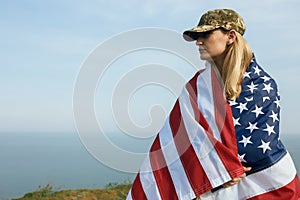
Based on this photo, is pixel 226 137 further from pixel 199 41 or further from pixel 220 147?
pixel 199 41

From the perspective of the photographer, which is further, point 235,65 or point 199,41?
point 199,41

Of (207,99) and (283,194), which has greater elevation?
(207,99)

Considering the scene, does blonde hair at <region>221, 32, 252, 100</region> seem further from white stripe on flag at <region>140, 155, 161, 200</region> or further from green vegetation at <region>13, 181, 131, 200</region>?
green vegetation at <region>13, 181, 131, 200</region>

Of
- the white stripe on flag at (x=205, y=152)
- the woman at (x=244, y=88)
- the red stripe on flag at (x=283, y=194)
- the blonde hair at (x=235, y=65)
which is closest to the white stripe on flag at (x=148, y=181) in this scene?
the white stripe on flag at (x=205, y=152)

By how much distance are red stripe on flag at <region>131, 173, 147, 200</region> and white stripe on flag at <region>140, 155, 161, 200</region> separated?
3cm

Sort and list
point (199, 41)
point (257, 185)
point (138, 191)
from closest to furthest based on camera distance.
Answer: point (257, 185) < point (199, 41) < point (138, 191)

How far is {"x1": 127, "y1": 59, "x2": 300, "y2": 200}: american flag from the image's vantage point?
3.02 metres

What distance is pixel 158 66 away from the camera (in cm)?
372

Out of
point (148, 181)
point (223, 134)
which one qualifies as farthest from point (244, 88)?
point (148, 181)

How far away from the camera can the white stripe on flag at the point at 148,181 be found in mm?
3242

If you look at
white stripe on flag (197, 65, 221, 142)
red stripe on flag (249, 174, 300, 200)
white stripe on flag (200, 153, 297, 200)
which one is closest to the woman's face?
white stripe on flag (197, 65, 221, 142)

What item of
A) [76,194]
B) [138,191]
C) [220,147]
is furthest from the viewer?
[76,194]

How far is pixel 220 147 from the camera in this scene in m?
2.99

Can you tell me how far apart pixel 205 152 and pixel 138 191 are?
633 mm
